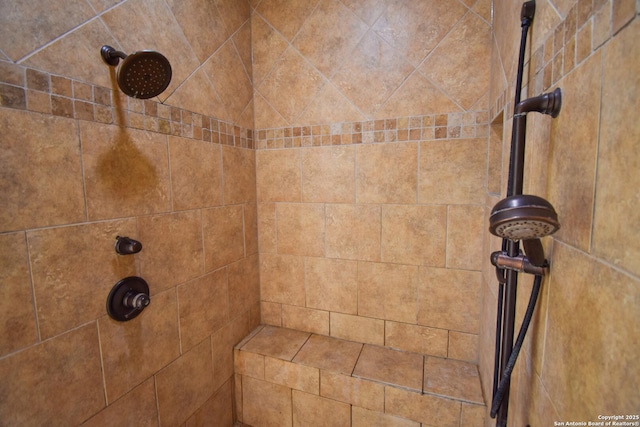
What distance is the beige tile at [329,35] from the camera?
1.33m

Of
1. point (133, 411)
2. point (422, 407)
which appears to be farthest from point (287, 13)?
point (422, 407)

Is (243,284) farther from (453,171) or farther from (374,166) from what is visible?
(453,171)

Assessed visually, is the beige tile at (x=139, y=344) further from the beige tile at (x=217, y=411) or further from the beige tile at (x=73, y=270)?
the beige tile at (x=217, y=411)

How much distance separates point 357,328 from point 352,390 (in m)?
0.30

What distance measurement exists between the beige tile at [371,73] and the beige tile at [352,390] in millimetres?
1306

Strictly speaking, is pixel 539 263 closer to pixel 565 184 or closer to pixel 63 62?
pixel 565 184

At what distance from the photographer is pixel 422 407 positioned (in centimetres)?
113

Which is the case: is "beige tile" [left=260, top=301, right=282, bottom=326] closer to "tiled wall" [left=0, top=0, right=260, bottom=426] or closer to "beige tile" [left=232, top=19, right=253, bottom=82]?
"tiled wall" [left=0, top=0, right=260, bottom=426]

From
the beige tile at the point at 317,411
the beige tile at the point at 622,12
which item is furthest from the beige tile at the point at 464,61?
the beige tile at the point at 317,411

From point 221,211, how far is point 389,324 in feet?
3.51

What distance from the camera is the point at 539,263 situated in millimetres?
549

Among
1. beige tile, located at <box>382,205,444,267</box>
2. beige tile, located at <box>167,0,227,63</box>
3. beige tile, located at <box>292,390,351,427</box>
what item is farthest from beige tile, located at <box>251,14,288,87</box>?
beige tile, located at <box>292,390,351,427</box>

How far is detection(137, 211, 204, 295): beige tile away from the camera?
988 millimetres

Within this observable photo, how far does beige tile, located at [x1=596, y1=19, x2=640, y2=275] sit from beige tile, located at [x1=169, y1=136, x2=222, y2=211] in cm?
124
